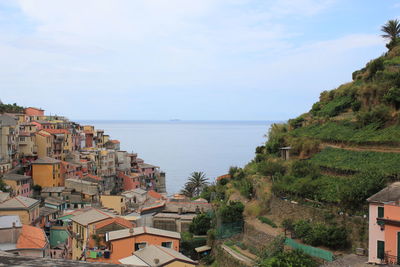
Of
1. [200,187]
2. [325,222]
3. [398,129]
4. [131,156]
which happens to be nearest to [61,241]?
[200,187]

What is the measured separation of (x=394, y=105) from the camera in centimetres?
2544

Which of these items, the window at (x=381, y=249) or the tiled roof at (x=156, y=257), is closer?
the window at (x=381, y=249)

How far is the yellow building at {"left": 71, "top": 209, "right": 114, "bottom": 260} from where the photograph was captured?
26.4 meters

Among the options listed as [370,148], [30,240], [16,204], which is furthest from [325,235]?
[16,204]

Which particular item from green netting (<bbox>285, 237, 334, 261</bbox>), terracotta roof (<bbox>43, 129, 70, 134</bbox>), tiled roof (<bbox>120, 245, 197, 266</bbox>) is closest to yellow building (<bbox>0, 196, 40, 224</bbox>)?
tiled roof (<bbox>120, 245, 197, 266</bbox>)

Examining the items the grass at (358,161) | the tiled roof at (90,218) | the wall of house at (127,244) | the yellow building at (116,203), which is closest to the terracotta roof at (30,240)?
the tiled roof at (90,218)

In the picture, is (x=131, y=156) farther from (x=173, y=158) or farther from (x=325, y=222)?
(x=325, y=222)

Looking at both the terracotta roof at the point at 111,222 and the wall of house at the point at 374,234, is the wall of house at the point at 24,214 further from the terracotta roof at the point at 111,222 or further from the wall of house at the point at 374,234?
the wall of house at the point at 374,234

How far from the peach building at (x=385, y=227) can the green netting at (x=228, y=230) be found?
9.91 m

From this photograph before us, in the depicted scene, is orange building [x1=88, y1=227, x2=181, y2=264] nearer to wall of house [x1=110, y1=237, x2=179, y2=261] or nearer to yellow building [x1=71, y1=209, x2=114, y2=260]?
wall of house [x1=110, y1=237, x2=179, y2=261]

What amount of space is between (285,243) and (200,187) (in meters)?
35.2

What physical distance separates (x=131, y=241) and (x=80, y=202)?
24022 millimetres

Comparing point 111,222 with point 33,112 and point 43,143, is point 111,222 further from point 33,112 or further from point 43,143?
point 33,112

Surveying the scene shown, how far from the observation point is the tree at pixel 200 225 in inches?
1151
